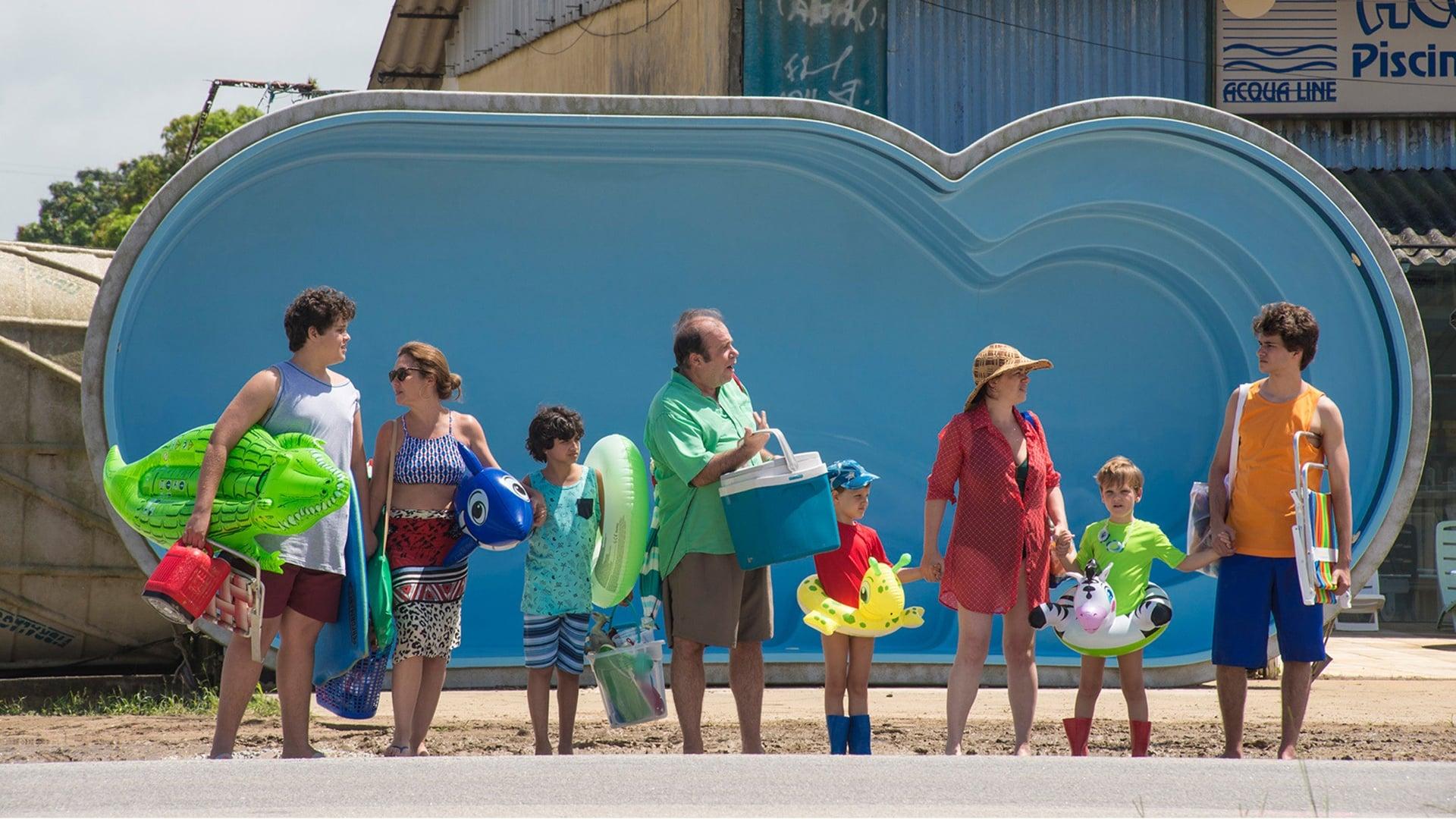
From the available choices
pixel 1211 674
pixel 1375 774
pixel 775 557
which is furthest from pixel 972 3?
pixel 1375 774

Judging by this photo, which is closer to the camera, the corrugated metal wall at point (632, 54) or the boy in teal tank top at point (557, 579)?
the boy in teal tank top at point (557, 579)

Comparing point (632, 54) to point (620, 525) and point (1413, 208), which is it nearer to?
point (1413, 208)

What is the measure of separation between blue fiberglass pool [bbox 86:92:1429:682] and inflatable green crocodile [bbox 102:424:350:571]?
270 centimetres

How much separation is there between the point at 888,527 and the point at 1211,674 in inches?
73.1

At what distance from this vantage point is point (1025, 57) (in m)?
11.0

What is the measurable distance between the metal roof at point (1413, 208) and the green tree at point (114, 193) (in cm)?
1689

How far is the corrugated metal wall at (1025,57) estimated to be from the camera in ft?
35.4

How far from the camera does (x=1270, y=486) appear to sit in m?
5.20

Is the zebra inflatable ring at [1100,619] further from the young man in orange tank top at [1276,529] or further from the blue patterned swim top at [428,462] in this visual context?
the blue patterned swim top at [428,462]

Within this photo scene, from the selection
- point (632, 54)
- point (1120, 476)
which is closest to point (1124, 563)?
point (1120, 476)

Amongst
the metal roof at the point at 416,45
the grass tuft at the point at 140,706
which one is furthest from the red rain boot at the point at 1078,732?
the metal roof at the point at 416,45

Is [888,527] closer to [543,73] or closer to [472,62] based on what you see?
[543,73]

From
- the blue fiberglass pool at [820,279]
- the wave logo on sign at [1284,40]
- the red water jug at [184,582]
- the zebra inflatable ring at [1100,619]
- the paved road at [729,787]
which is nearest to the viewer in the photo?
the paved road at [729,787]

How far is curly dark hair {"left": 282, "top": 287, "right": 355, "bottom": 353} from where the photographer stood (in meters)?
4.86
